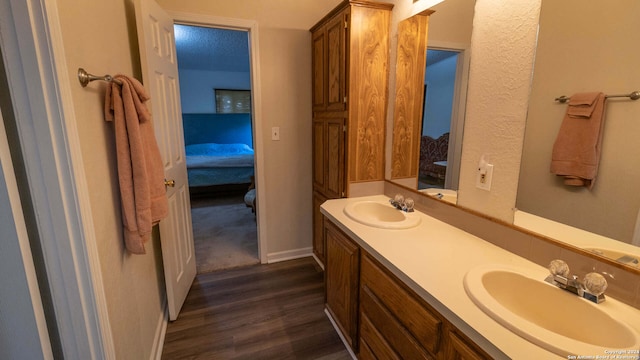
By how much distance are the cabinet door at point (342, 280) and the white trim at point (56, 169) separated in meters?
1.08

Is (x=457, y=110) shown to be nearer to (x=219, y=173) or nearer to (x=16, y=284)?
(x=16, y=284)

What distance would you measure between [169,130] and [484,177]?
194 centimetres

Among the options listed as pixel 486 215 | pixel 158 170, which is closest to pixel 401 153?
pixel 486 215

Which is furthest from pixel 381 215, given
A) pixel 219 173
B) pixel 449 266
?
pixel 219 173

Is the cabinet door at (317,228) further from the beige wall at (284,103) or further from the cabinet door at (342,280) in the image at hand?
the cabinet door at (342,280)

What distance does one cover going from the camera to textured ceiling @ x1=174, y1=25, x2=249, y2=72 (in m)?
3.69

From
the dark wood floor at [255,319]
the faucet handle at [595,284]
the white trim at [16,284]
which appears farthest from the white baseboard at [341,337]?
the white trim at [16,284]

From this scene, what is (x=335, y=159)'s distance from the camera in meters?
2.26

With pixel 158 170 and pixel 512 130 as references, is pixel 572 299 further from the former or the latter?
pixel 158 170

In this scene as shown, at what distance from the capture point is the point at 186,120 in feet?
21.8

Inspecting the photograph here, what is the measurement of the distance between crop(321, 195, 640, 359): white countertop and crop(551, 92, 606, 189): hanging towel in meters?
0.37

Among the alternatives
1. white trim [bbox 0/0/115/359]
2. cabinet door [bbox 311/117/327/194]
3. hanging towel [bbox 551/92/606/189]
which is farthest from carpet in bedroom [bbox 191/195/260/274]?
hanging towel [bbox 551/92/606/189]

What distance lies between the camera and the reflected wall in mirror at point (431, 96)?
1504mm

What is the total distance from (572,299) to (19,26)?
1.77 meters
